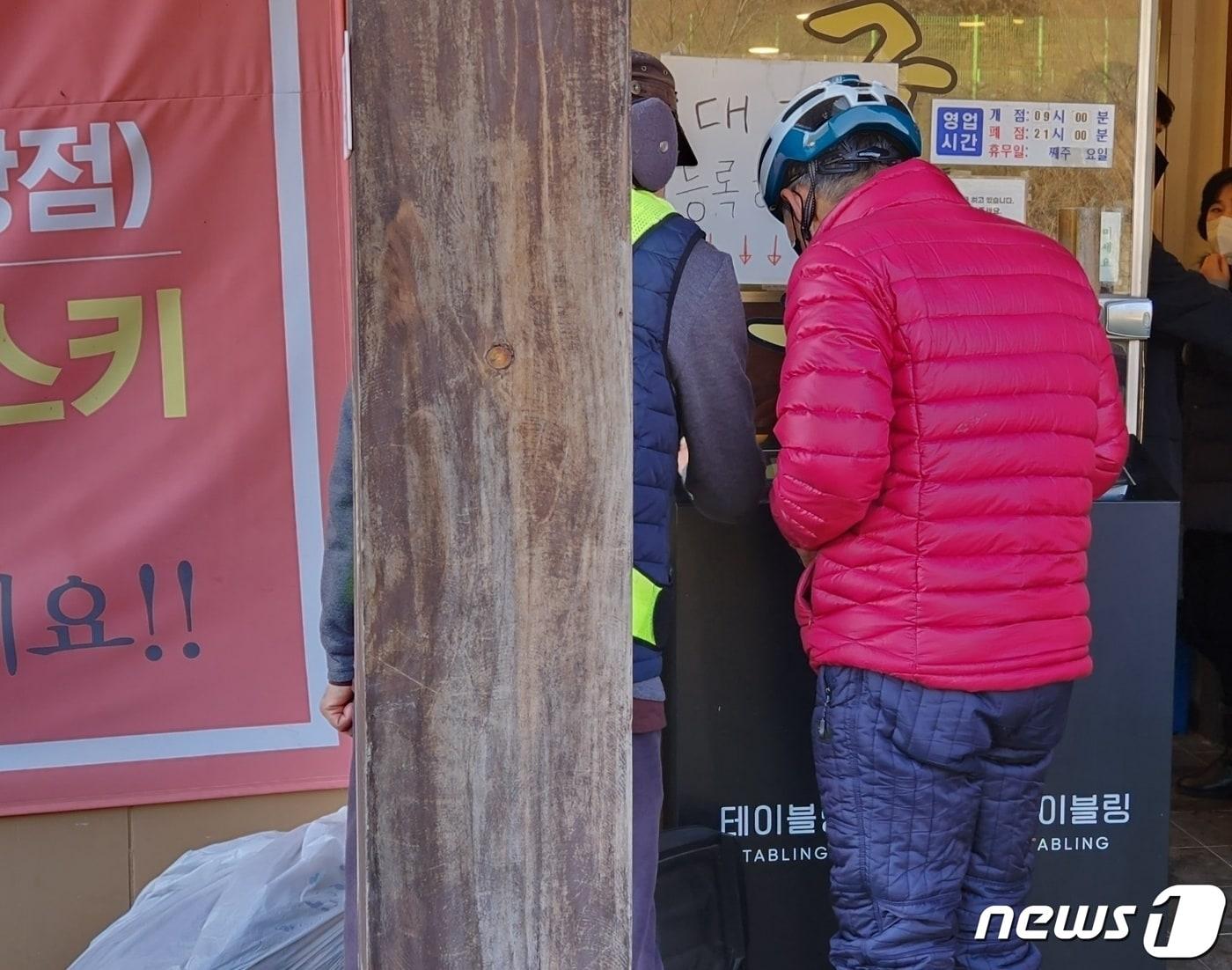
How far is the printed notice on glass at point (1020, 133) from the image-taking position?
3957 millimetres

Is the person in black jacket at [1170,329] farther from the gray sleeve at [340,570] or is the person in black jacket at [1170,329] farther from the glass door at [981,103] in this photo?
the gray sleeve at [340,570]

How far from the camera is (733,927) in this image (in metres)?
3.09

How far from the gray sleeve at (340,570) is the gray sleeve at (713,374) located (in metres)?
0.54

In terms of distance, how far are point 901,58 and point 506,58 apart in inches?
106

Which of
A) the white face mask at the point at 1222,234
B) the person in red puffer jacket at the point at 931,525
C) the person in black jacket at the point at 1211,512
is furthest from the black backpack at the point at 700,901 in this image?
the white face mask at the point at 1222,234

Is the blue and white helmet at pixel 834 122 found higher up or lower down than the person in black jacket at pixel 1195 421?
higher up

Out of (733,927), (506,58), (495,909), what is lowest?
→ (733,927)

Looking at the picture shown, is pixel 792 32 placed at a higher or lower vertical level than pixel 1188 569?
higher

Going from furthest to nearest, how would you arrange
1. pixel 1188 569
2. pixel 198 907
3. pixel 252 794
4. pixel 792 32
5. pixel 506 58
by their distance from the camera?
1. pixel 1188 569
2. pixel 792 32
3. pixel 252 794
4. pixel 198 907
5. pixel 506 58

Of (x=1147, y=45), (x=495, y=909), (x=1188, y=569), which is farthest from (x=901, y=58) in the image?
(x=495, y=909)

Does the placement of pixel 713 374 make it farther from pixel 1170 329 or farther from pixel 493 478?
pixel 1170 329

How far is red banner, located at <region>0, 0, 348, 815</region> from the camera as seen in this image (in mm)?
3160

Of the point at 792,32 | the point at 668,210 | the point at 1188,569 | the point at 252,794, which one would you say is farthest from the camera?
the point at 1188,569

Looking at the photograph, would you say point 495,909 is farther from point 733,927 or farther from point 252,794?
point 252,794
